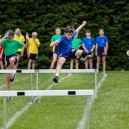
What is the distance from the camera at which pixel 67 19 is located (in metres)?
25.6

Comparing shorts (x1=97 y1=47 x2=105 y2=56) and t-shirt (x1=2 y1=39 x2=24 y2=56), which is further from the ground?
t-shirt (x1=2 y1=39 x2=24 y2=56)

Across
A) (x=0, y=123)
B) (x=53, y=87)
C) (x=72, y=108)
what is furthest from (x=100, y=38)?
(x=0, y=123)

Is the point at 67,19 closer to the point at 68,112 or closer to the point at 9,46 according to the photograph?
the point at 9,46

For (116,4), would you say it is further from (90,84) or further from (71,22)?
(90,84)

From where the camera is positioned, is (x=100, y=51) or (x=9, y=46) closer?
(x=9, y=46)

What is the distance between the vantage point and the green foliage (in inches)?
Answer: 994

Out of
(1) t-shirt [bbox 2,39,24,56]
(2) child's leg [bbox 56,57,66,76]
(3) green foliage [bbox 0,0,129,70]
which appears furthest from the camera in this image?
(3) green foliage [bbox 0,0,129,70]

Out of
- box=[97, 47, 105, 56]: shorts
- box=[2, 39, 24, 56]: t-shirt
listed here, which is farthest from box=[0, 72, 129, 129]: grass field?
box=[97, 47, 105, 56]: shorts

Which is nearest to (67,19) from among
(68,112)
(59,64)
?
(59,64)

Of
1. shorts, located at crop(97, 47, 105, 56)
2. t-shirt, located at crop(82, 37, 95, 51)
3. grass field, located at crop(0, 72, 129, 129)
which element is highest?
t-shirt, located at crop(82, 37, 95, 51)

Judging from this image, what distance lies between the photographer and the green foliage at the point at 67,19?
82.8 ft

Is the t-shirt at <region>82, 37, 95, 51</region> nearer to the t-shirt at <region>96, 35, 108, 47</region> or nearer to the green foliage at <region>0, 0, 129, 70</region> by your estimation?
the t-shirt at <region>96, 35, 108, 47</region>

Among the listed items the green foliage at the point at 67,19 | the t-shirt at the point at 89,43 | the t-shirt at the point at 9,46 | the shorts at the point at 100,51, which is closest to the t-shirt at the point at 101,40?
the shorts at the point at 100,51

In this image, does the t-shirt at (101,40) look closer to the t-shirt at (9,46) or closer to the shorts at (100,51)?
the shorts at (100,51)
